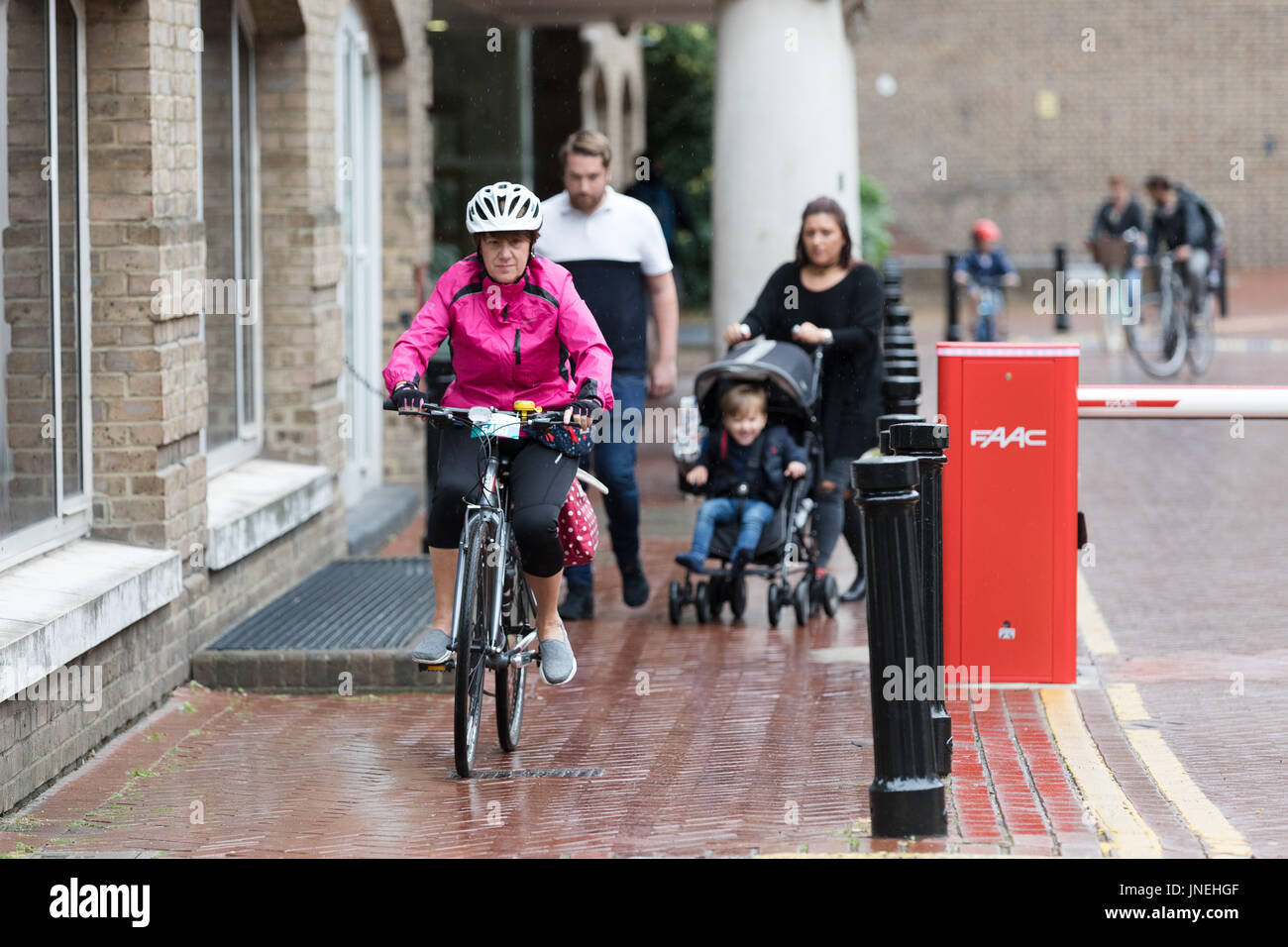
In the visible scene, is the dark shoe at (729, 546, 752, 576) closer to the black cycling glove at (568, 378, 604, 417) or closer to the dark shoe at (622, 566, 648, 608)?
the dark shoe at (622, 566, 648, 608)

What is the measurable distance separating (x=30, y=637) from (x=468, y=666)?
52.2 inches

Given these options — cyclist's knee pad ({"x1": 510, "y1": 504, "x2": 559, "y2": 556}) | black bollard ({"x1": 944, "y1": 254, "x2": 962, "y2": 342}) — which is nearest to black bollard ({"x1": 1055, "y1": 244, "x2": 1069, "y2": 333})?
black bollard ({"x1": 944, "y1": 254, "x2": 962, "y2": 342})

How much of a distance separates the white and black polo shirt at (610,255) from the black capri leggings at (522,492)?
7.22 ft

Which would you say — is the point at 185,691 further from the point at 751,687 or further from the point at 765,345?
the point at 765,345

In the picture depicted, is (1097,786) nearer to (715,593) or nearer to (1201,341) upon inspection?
(715,593)

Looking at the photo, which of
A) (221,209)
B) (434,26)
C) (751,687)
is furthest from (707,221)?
(751,687)

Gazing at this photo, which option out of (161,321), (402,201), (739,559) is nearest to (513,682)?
(161,321)

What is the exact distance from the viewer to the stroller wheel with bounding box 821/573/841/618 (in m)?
8.90

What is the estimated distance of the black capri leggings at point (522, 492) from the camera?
632cm

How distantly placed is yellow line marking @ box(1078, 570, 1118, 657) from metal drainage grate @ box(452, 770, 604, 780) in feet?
9.19

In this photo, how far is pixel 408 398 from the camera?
6137 millimetres

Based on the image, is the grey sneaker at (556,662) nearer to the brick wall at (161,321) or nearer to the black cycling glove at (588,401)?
the black cycling glove at (588,401)

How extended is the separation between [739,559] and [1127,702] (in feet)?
6.73
